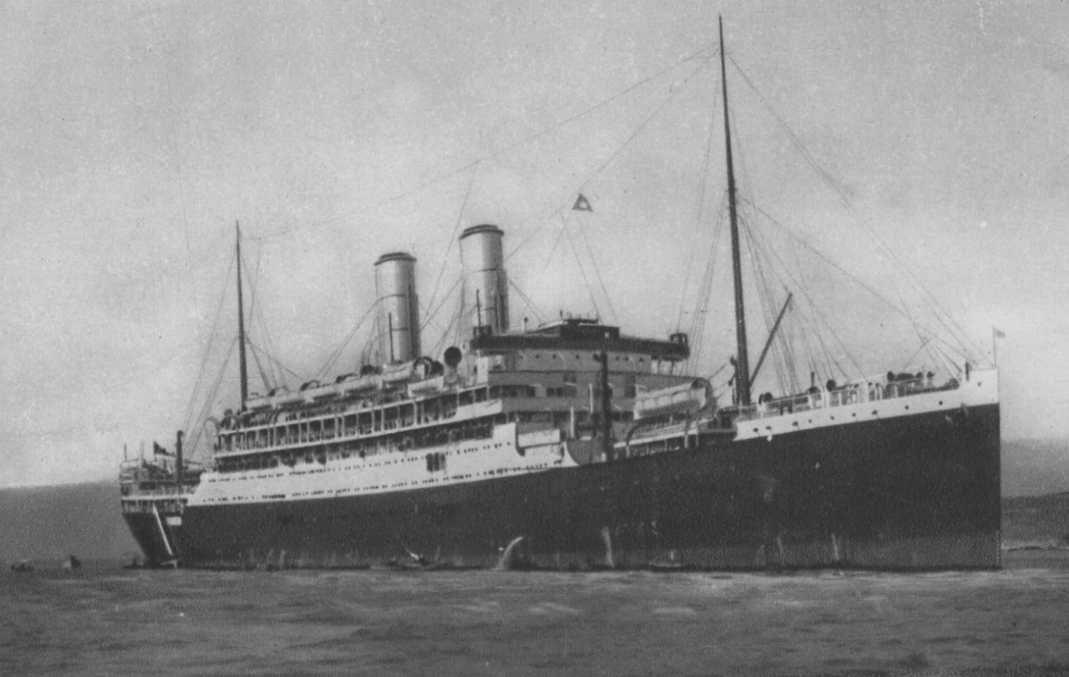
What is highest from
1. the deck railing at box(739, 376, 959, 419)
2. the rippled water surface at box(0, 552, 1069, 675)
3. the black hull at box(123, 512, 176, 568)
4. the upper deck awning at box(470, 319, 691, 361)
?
the upper deck awning at box(470, 319, 691, 361)

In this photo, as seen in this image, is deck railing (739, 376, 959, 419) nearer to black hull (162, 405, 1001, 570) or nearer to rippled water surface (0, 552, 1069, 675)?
black hull (162, 405, 1001, 570)

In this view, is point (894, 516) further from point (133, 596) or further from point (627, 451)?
point (133, 596)

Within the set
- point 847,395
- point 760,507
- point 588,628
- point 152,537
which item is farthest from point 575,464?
point 152,537

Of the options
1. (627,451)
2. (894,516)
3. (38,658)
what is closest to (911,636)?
(894,516)

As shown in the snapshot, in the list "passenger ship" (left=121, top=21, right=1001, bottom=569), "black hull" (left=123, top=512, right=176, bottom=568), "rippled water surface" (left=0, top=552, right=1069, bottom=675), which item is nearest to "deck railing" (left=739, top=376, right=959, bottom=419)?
"passenger ship" (left=121, top=21, right=1001, bottom=569)

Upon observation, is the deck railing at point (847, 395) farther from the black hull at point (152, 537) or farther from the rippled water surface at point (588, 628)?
the black hull at point (152, 537)

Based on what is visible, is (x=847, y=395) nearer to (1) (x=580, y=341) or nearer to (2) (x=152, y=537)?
(1) (x=580, y=341)
